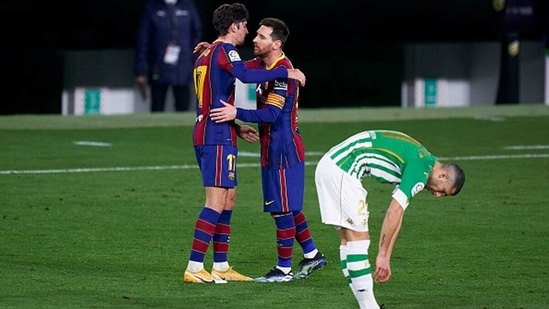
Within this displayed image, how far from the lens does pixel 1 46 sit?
25375mm

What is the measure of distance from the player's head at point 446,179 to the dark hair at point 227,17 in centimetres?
220

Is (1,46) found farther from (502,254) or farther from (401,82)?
(502,254)

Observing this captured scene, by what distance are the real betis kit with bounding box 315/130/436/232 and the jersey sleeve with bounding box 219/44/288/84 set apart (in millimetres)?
1427

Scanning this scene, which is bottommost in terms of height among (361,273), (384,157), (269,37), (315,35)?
(361,273)

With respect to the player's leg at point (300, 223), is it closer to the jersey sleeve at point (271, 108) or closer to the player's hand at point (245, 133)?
the player's hand at point (245, 133)

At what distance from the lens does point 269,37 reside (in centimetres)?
1091

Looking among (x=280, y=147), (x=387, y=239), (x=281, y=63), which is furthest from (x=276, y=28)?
(x=387, y=239)

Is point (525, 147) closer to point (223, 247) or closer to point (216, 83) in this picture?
point (223, 247)

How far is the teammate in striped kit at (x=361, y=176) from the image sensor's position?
9.20m

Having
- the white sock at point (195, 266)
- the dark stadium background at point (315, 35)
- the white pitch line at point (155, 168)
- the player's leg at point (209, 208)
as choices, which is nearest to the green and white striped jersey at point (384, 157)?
the player's leg at point (209, 208)

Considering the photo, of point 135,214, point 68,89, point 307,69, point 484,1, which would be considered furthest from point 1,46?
point 135,214

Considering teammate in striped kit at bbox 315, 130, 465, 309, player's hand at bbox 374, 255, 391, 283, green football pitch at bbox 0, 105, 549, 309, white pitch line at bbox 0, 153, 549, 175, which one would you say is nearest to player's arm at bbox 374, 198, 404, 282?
player's hand at bbox 374, 255, 391, 283

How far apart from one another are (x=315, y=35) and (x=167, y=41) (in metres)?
5.58

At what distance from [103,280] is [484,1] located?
19.3 metres
